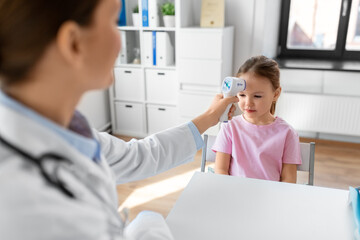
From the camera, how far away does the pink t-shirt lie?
5.05 ft

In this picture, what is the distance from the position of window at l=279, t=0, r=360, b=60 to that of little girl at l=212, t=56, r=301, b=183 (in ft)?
8.06

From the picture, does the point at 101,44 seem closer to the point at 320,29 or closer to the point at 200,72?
the point at 200,72

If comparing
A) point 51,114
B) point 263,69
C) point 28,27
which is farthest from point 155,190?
point 28,27

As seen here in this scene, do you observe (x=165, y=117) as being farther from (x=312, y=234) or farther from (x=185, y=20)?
(x=312, y=234)

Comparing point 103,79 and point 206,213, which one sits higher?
point 103,79

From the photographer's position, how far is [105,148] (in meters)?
0.97

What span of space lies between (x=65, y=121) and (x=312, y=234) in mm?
689

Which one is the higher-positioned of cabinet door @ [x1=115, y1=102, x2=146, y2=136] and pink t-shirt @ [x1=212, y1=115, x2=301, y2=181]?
pink t-shirt @ [x1=212, y1=115, x2=301, y2=181]

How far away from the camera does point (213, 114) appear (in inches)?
49.4

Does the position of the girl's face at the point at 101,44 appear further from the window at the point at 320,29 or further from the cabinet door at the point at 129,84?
the window at the point at 320,29

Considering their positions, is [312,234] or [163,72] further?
[163,72]

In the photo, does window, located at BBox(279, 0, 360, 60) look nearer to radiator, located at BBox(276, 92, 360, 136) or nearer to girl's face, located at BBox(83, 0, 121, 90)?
radiator, located at BBox(276, 92, 360, 136)

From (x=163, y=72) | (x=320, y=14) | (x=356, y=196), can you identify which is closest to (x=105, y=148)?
(x=356, y=196)

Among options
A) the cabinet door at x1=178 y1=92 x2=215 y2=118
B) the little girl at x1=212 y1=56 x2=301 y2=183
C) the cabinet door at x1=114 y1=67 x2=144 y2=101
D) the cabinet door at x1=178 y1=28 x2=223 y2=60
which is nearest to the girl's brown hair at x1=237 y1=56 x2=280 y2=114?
the little girl at x1=212 y1=56 x2=301 y2=183
